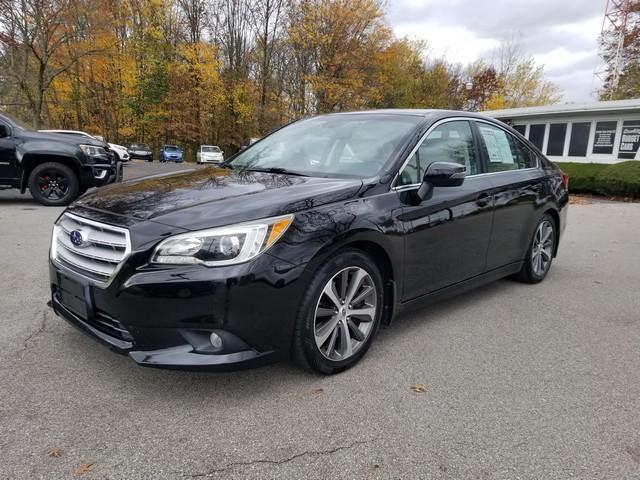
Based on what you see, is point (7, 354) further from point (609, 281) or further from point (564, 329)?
point (609, 281)

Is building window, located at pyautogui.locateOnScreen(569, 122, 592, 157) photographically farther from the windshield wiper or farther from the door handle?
the windshield wiper

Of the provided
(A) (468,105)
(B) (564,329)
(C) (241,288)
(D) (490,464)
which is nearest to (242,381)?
(C) (241,288)

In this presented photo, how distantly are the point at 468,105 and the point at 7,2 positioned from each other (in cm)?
3611

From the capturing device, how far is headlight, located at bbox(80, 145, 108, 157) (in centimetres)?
853

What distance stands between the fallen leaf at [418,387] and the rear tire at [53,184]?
314 inches

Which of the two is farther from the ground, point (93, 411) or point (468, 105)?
point (468, 105)

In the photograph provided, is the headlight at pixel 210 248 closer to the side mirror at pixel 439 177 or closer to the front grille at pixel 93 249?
the front grille at pixel 93 249

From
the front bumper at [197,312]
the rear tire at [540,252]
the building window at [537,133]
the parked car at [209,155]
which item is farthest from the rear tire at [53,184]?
the parked car at [209,155]

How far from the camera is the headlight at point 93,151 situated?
8531 millimetres

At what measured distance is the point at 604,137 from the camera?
61.1 ft

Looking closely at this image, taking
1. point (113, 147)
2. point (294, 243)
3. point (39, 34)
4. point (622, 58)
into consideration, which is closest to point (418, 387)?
point (294, 243)

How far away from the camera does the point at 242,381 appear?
2658 millimetres

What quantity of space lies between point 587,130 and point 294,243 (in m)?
20.5

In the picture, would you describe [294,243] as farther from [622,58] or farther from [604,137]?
[622,58]
